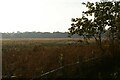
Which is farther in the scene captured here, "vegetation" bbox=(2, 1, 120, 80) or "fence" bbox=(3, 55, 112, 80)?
"vegetation" bbox=(2, 1, 120, 80)

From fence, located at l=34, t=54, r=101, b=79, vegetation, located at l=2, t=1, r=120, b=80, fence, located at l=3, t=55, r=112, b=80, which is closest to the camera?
fence, located at l=34, t=54, r=101, b=79

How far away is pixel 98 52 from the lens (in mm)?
23016

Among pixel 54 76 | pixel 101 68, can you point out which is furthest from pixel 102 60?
pixel 54 76

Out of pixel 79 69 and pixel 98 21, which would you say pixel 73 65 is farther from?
pixel 98 21

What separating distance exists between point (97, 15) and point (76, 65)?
7.12m

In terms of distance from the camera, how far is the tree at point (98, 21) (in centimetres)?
2216

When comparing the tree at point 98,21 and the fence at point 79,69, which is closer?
the fence at point 79,69

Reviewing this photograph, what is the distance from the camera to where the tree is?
22156mm

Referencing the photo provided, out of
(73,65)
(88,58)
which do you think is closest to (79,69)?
(73,65)

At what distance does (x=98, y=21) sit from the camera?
22500 millimetres

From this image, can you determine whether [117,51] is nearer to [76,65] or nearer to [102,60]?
[102,60]

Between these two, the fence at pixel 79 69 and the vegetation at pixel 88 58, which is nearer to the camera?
the fence at pixel 79 69

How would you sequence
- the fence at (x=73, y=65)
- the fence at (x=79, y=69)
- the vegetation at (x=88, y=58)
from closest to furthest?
the fence at (x=73, y=65) → the fence at (x=79, y=69) → the vegetation at (x=88, y=58)

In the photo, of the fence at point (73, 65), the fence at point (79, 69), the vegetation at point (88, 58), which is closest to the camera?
the fence at point (73, 65)
